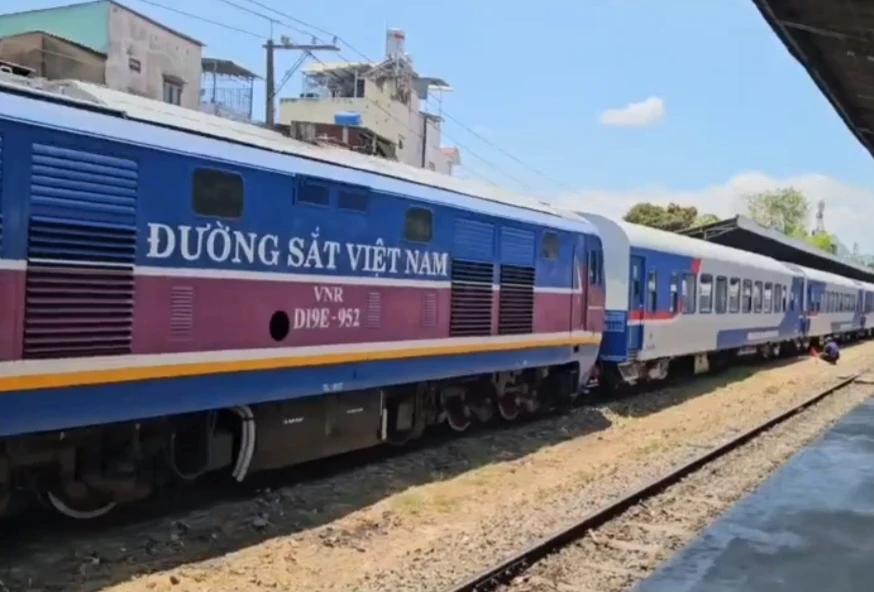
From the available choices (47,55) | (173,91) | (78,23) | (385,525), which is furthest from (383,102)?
(385,525)

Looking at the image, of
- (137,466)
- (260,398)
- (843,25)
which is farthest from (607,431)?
(137,466)

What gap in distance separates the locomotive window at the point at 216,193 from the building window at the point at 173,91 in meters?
30.7

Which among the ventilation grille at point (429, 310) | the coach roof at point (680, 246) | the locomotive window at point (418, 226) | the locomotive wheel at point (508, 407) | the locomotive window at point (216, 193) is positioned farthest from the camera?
the coach roof at point (680, 246)

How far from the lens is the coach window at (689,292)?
22.0m

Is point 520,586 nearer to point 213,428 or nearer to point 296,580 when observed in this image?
point 296,580

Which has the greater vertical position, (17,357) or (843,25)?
(843,25)

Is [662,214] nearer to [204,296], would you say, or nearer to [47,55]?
[47,55]

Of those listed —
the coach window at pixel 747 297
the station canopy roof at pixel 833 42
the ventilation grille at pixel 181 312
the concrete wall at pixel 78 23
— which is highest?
the concrete wall at pixel 78 23

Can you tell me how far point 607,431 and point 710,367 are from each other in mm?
13181

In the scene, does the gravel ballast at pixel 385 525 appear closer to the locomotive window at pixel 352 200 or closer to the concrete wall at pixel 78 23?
the locomotive window at pixel 352 200

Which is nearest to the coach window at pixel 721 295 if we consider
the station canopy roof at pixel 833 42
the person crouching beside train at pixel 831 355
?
the station canopy roof at pixel 833 42

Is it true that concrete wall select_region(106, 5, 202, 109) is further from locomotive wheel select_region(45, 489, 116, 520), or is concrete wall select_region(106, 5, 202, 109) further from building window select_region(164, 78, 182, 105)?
locomotive wheel select_region(45, 489, 116, 520)

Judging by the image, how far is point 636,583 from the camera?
24.3 feet

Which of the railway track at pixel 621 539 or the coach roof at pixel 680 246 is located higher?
the coach roof at pixel 680 246
